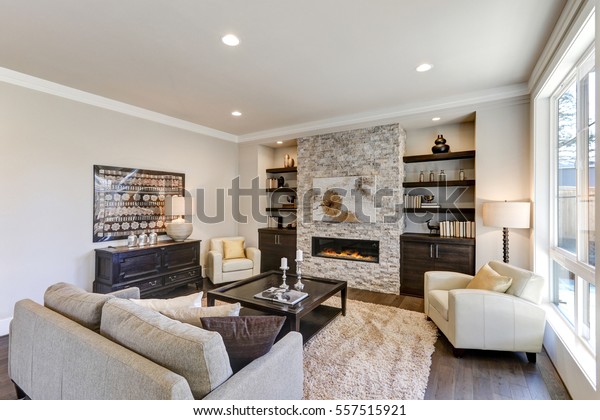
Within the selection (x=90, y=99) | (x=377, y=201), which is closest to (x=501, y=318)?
(x=377, y=201)

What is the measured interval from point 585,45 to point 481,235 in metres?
2.31

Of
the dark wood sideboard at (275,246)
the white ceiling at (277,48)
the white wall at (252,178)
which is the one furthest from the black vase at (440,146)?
the white wall at (252,178)

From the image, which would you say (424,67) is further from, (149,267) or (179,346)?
(149,267)

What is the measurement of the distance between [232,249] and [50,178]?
2705 mm

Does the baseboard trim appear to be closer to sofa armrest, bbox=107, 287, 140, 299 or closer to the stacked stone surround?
sofa armrest, bbox=107, 287, 140, 299

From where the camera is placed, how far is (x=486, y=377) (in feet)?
7.36

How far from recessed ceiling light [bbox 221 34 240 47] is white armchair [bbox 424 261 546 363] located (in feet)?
9.75

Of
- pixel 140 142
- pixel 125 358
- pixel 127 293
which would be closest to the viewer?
pixel 125 358

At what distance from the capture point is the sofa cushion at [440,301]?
276cm

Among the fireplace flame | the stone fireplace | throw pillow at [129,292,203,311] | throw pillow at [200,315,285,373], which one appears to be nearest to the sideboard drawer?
the stone fireplace

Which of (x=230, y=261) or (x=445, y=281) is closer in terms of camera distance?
(x=445, y=281)

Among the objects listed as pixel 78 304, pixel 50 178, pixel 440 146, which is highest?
pixel 440 146

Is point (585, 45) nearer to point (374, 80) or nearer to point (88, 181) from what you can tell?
point (374, 80)

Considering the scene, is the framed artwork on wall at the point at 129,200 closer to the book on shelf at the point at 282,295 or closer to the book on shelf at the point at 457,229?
the book on shelf at the point at 282,295
